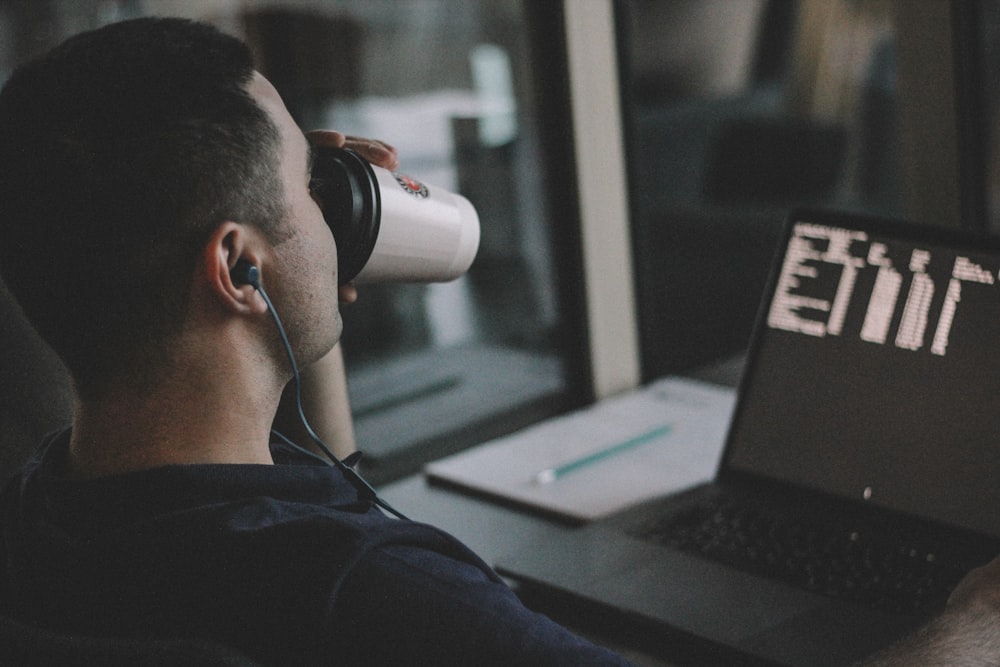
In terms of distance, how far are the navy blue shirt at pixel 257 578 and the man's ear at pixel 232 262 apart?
0.12 meters

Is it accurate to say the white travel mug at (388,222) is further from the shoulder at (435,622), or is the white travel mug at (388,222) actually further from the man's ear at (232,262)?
the shoulder at (435,622)

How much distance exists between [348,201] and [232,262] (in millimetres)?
180

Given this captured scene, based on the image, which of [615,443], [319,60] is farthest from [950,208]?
[319,60]

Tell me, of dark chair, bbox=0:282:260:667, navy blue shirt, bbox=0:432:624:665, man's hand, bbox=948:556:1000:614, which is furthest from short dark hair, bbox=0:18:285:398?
man's hand, bbox=948:556:1000:614

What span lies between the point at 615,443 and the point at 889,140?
4.09 m

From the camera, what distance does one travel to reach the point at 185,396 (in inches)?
31.1

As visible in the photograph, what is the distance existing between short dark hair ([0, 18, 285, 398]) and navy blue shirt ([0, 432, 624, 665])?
0.11m

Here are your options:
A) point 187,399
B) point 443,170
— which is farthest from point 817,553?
point 443,170

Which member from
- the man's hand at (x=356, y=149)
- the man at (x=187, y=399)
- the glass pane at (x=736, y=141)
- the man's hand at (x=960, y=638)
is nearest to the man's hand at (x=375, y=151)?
the man's hand at (x=356, y=149)

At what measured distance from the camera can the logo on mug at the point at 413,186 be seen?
39.9 inches

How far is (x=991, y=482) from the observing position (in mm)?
1155

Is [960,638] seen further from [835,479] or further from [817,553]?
[835,479]

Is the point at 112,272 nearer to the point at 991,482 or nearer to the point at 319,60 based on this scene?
the point at 991,482

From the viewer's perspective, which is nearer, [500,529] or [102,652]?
[102,652]
